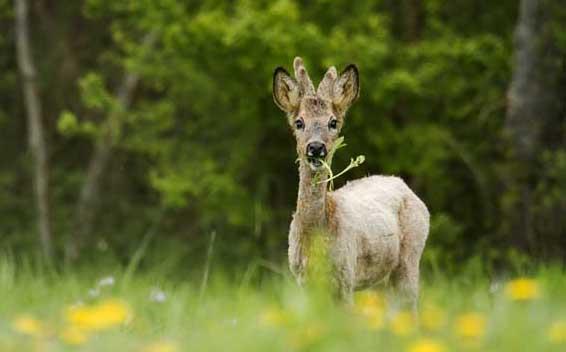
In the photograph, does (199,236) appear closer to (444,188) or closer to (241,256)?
(241,256)

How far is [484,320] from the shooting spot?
4.62m

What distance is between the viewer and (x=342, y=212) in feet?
25.2

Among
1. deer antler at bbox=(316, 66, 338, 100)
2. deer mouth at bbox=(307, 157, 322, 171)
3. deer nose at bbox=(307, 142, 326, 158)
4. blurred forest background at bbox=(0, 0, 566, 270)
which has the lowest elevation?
deer mouth at bbox=(307, 157, 322, 171)

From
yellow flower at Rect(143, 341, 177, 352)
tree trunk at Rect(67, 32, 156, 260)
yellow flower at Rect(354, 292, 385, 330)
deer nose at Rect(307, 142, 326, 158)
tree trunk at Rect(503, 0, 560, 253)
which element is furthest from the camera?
tree trunk at Rect(67, 32, 156, 260)

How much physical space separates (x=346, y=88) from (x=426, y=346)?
422 centimetres

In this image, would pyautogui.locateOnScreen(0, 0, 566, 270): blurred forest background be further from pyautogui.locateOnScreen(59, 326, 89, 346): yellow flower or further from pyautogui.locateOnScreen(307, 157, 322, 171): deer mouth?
pyautogui.locateOnScreen(59, 326, 89, 346): yellow flower

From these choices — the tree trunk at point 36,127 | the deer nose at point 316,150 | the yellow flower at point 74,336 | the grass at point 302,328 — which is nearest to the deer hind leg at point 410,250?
the deer nose at point 316,150

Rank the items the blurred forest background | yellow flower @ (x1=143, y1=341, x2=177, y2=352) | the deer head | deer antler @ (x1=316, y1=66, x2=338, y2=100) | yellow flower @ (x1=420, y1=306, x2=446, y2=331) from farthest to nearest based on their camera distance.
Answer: the blurred forest background, deer antler @ (x1=316, y1=66, x2=338, y2=100), the deer head, yellow flower @ (x1=420, y1=306, x2=446, y2=331), yellow flower @ (x1=143, y1=341, x2=177, y2=352)

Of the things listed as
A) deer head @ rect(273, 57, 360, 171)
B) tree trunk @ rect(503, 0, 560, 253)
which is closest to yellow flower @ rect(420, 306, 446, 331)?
deer head @ rect(273, 57, 360, 171)

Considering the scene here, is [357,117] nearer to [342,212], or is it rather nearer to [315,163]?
[342,212]

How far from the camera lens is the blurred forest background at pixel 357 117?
54.2 feet

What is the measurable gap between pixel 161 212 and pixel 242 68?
627cm

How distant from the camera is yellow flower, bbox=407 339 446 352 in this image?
3750mm

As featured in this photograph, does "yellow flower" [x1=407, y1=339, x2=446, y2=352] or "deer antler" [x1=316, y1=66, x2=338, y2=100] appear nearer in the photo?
"yellow flower" [x1=407, y1=339, x2=446, y2=352]
